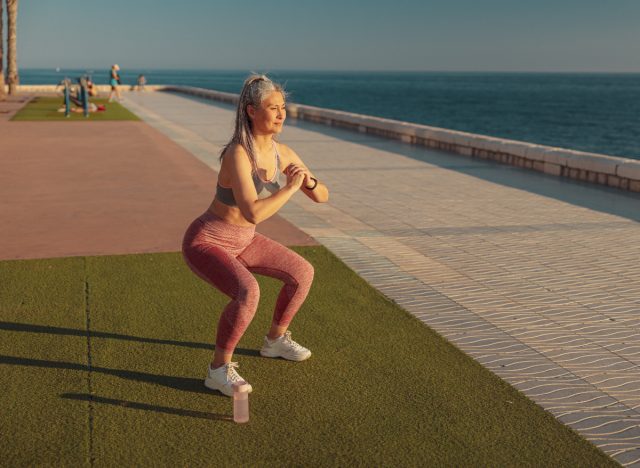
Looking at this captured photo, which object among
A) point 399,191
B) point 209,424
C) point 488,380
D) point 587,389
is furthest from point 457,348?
point 399,191

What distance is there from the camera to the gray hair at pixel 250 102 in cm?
408

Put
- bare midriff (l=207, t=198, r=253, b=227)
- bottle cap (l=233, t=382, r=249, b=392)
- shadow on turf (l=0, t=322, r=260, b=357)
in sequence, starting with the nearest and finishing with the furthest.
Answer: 1. bottle cap (l=233, t=382, r=249, b=392)
2. bare midriff (l=207, t=198, r=253, b=227)
3. shadow on turf (l=0, t=322, r=260, b=357)

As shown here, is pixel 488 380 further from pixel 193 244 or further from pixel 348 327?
pixel 193 244

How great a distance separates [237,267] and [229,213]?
13.0 inches

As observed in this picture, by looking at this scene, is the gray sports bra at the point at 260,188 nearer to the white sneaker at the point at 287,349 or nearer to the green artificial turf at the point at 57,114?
the white sneaker at the point at 287,349

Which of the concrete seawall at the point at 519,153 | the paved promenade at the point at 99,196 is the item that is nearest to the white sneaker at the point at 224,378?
Answer: the paved promenade at the point at 99,196

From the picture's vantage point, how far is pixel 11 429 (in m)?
3.88

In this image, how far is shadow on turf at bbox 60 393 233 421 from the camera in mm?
4090

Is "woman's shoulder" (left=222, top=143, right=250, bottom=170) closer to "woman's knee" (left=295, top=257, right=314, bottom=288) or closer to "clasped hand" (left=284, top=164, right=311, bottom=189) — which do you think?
"clasped hand" (left=284, top=164, right=311, bottom=189)

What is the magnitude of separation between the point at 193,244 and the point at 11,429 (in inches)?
52.5

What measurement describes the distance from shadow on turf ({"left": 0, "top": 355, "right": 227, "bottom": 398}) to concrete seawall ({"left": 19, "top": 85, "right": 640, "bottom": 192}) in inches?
373

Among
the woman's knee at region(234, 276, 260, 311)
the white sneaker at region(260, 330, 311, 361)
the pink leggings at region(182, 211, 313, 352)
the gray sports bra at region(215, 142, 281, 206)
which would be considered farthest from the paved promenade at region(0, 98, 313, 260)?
the woman's knee at region(234, 276, 260, 311)

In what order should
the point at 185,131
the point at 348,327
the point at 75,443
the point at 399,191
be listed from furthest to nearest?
the point at 185,131, the point at 399,191, the point at 348,327, the point at 75,443

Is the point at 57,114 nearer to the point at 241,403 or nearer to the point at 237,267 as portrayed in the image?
the point at 237,267
